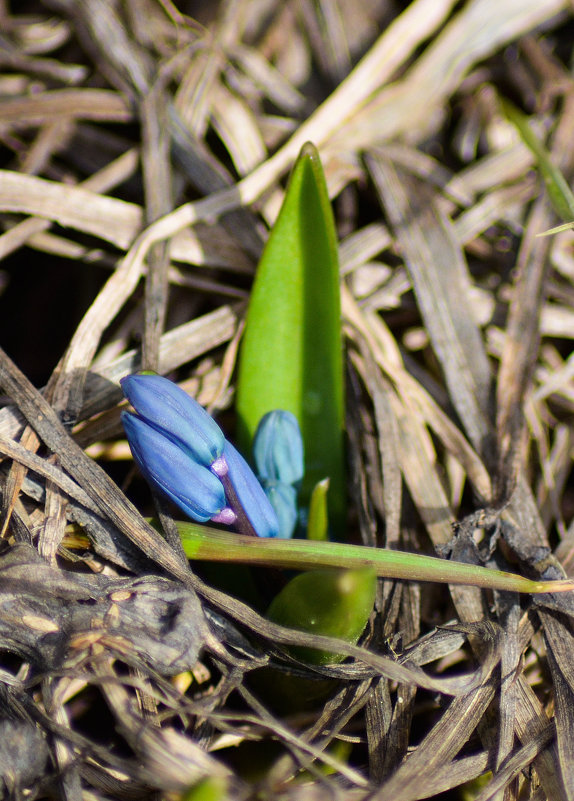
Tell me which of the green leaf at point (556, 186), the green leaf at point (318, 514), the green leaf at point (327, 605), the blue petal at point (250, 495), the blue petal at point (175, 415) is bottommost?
the green leaf at point (327, 605)

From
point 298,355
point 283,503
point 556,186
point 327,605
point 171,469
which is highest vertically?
point 556,186

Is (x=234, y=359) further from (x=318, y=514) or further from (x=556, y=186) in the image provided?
(x=556, y=186)

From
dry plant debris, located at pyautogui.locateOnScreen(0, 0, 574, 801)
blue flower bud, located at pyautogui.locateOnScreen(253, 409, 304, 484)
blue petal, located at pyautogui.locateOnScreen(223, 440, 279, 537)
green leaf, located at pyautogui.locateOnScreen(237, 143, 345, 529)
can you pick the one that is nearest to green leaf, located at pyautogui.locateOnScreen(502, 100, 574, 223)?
dry plant debris, located at pyautogui.locateOnScreen(0, 0, 574, 801)

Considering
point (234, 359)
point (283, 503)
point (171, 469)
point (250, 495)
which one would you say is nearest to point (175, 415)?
point (171, 469)

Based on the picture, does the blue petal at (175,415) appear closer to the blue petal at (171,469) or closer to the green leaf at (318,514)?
the blue petal at (171,469)

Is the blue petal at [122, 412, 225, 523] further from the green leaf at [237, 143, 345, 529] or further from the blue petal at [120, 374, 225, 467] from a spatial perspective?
the green leaf at [237, 143, 345, 529]

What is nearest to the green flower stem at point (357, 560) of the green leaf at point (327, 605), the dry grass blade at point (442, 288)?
the green leaf at point (327, 605)
